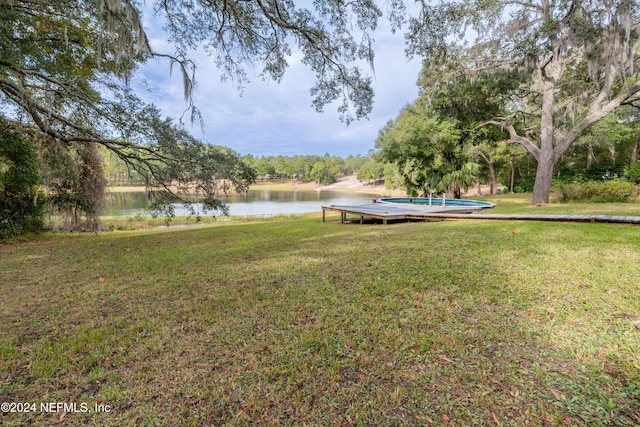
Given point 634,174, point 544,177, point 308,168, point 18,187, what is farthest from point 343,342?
point 308,168

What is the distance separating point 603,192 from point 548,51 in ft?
19.3

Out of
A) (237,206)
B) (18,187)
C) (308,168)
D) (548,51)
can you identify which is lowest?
(237,206)

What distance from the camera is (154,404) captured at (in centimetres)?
164

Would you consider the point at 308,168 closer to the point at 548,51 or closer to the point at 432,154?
the point at 432,154

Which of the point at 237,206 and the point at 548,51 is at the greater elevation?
the point at 548,51

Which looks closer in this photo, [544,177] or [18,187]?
[18,187]

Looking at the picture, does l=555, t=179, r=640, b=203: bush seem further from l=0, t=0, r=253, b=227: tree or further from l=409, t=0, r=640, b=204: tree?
l=0, t=0, r=253, b=227: tree

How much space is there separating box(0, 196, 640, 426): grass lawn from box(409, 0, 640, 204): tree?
5207 millimetres

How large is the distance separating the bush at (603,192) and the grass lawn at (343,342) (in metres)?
9.12

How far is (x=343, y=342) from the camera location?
219 cm

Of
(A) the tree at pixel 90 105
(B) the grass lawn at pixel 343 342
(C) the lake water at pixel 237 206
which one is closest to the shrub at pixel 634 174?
(C) the lake water at pixel 237 206

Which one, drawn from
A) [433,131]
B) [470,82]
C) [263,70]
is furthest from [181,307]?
[433,131]

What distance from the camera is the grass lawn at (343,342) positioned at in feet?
5.15

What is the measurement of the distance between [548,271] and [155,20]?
326 inches
